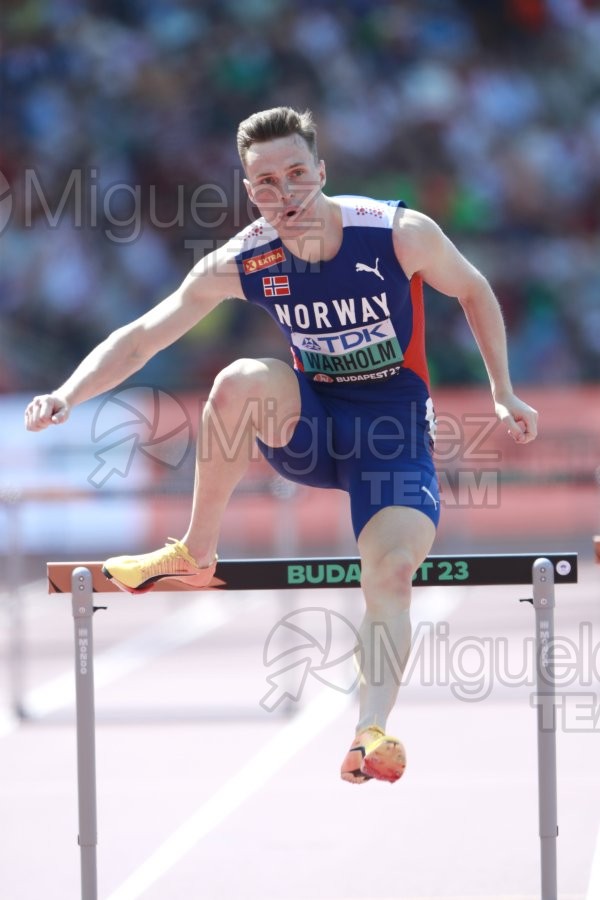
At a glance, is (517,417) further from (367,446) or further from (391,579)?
(391,579)

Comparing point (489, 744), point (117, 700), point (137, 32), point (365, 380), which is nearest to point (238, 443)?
point (365, 380)

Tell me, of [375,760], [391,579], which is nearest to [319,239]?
[391,579]

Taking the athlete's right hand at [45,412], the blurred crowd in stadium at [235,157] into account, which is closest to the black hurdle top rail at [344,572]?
the athlete's right hand at [45,412]

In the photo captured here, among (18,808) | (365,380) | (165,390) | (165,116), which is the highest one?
(165,116)

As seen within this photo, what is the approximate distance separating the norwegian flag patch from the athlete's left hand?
27.0 inches

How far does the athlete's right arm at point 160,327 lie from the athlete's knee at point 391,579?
87cm

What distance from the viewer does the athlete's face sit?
145 inches

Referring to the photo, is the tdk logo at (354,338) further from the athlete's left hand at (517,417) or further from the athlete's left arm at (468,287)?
the athlete's left hand at (517,417)

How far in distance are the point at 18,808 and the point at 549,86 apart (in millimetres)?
13284

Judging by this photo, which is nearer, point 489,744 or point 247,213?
point 489,744

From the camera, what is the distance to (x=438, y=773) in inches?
242

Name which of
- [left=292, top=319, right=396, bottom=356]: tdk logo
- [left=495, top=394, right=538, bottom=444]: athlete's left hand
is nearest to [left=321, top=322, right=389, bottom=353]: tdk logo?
[left=292, top=319, right=396, bottom=356]: tdk logo

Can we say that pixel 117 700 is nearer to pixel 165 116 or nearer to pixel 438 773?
pixel 438 773

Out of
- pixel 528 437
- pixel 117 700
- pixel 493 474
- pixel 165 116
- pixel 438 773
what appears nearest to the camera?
pixel 528 437
